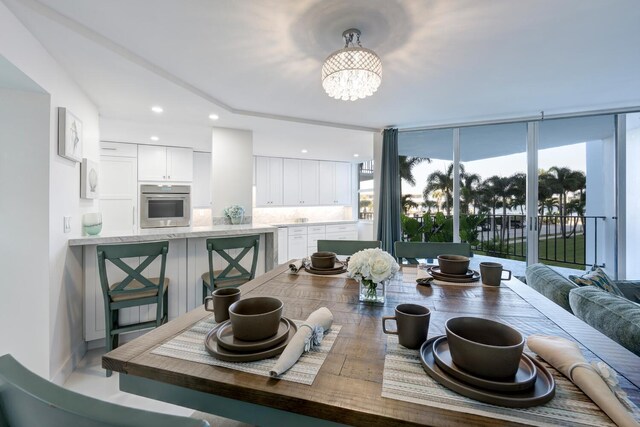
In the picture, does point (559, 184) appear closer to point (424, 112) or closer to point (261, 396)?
point (424, 112)

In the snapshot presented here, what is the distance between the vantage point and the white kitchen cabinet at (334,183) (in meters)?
6.55

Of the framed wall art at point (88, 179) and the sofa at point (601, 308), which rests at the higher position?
the framed wall art at point (88, 179)

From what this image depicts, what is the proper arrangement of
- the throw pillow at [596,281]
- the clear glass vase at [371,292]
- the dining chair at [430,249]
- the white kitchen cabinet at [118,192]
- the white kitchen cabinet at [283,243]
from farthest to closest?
1. the white kitchen cabinet at [283,243]
2. the white kitchen cabinet at [118,192]
3. the dining chair at [430,249]
4. the throw pillow at [596,281]
5. the clear glass vase at [371,292]

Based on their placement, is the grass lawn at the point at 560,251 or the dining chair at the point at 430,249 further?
the grass lawn at the point at 560,251

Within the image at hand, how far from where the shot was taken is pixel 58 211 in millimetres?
2045

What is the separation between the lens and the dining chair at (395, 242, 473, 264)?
2.17m

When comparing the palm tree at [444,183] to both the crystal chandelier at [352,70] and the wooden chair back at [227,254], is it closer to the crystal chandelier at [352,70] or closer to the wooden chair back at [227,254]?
the crystal chandelier at [352,70]

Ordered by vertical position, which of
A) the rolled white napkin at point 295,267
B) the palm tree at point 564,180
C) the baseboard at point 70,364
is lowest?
the baseboard at point 70,364

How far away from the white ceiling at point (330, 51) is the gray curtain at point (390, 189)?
763mm

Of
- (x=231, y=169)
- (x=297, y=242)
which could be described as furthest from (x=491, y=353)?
(x=297, y=242)

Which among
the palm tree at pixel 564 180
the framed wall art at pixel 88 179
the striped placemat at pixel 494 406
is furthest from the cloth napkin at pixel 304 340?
the palm tree at pixel 564 180

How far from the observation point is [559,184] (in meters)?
3.72

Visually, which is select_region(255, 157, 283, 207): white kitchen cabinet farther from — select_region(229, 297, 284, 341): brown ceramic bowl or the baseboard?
select_region(229, 297, 284, 341): brown ceramic bowl

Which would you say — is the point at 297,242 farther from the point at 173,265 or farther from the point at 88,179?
the point at 88,179
